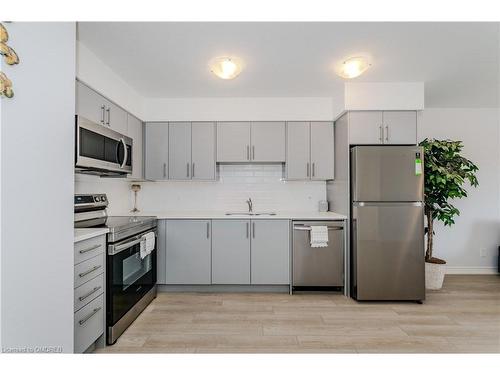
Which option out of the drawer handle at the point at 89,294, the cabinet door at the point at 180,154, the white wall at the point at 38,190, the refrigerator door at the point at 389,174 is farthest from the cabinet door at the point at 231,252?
the white wall at the point at 38,190

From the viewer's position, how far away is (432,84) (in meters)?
3.22

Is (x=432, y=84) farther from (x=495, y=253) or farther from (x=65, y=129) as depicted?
(x=65, y=129)

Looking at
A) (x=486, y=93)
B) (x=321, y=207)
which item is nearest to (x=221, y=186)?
(x=321, y=207)

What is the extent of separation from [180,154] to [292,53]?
1879 millimetres

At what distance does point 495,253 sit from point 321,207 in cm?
252

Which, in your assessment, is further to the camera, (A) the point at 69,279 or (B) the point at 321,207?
(B) the point at 321,207

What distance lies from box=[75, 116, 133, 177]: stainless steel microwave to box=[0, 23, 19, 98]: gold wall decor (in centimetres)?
58

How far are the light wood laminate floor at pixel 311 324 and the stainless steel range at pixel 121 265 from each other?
131 mm

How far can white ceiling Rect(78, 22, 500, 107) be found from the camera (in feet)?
7.01

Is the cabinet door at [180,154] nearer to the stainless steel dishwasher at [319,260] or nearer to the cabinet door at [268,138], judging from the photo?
the cabinet door at [268,138]

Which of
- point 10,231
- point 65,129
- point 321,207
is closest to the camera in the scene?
point 10,231

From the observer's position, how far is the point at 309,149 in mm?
3684

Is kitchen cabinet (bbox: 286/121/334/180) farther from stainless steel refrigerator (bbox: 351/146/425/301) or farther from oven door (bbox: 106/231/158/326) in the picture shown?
oven door (bbox: 106/231/158/326)
